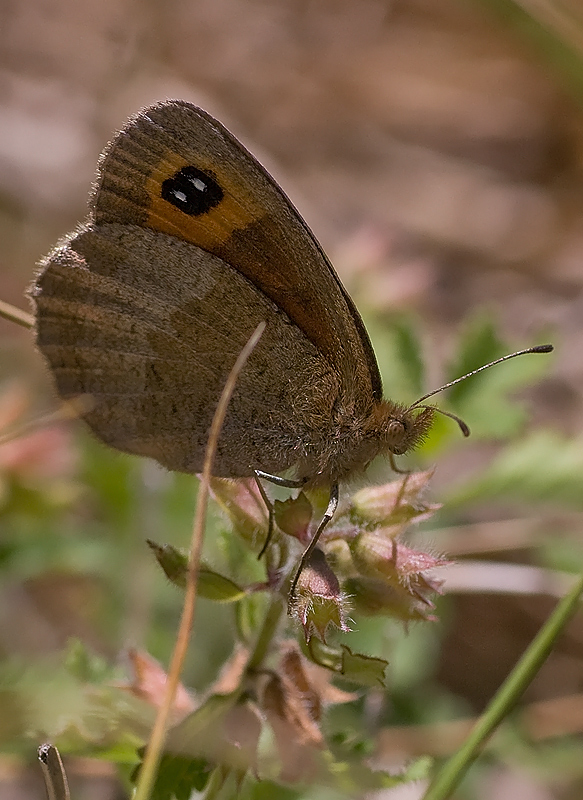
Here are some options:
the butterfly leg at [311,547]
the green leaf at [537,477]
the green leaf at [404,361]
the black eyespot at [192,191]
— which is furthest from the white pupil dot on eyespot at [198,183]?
the green leaf at [537,477]

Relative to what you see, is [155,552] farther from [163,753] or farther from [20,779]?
[20,779]

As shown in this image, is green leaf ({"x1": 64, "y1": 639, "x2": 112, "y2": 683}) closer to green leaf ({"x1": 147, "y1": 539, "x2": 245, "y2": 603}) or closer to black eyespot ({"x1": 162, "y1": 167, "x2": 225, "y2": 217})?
green leaf ({"x1": 147, "y1": 539, "x2": 245, "y2": 603})

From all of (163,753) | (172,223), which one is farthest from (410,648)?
(172,223)

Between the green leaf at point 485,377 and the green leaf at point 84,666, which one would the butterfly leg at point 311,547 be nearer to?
the green leaf at point 84,666

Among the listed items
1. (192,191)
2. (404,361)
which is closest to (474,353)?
(404,361)

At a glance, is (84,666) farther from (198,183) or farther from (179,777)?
(198,183)

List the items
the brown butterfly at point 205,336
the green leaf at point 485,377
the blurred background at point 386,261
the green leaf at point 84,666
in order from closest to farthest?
the brown butterfly at point 205,336, the green leaf at point 84,666, the green leaf at point 485,377, the blurred background at point 386,261

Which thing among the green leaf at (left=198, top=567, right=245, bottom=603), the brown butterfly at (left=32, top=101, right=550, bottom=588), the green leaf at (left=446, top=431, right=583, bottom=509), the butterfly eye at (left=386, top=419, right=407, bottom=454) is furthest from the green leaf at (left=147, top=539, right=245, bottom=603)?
the green leaf at (left=446, top=431, right=583, bottom=509)

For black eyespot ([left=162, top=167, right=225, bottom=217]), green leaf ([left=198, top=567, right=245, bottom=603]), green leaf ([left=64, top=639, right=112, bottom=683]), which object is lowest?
green leaf ([left=64, top=639, right=112, bottom=683])
